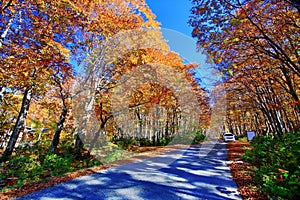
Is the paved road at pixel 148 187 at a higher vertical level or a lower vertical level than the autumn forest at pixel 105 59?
lower

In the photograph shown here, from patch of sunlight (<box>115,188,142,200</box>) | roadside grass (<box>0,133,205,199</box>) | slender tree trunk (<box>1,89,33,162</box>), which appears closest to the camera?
patch of sunlight (<box>115,188,142,200</box>)

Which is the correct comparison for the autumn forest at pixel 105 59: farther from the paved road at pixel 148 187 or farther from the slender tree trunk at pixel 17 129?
the paved road at pixel 148 187

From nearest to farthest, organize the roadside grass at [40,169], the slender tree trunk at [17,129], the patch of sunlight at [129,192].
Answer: the patch of sunlight at [129,192] → the roadside grass at [40,169] → the slender tree trunk at [17,129]

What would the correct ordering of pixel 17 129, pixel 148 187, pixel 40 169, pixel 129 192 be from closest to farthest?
1. pixel 129 192
2. pixel 148 187
3. pixel 40 169
4. pixel 17 129

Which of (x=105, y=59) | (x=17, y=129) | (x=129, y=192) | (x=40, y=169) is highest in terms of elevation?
(x=105, y=59)

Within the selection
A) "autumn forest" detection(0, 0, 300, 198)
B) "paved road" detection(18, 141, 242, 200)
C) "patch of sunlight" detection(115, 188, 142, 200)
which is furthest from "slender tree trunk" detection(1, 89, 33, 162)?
"patch of sunlight" detection(115, 188, 142, 200)

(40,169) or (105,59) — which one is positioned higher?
(105,59)

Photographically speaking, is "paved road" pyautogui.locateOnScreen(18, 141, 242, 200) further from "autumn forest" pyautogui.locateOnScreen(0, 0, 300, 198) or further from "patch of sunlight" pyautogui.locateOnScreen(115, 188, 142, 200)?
"autumn forest" pyautogui.locateOnScreen(0, 0, 300, 198)

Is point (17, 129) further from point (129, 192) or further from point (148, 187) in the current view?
point (148, 187)

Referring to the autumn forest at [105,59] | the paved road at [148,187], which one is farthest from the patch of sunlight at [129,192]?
the autumn forest at [105,59]

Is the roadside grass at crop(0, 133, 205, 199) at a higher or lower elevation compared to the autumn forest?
lower

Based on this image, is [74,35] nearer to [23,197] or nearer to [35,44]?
[35,44]

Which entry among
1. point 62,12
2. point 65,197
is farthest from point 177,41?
point 65,197

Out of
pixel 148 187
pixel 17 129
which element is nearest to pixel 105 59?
pixel 17 129
